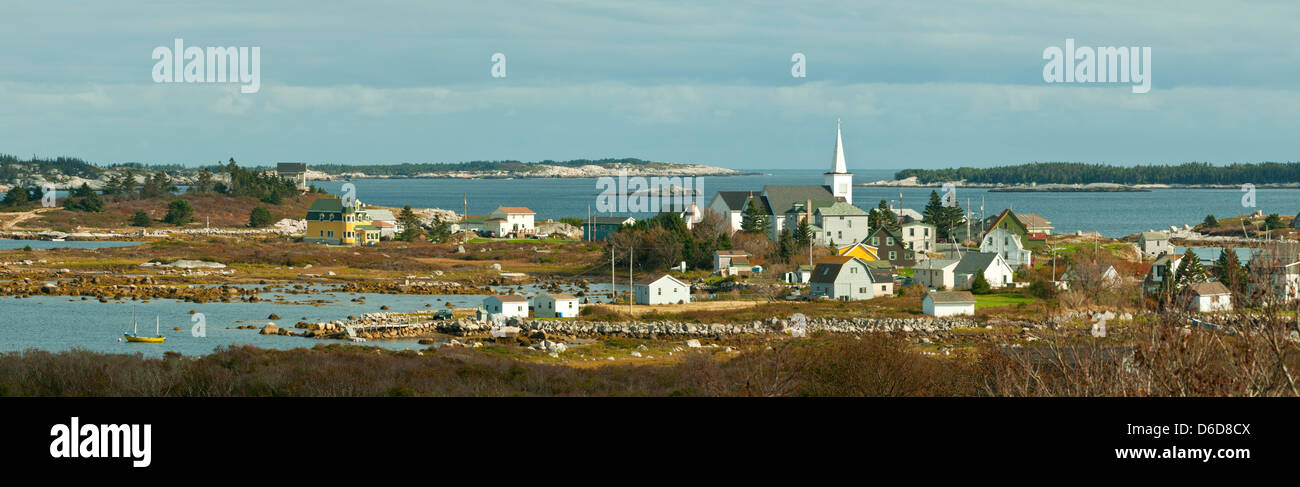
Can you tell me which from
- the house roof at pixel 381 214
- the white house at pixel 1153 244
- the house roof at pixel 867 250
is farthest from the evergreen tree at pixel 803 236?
the house roof at pixel 381 214

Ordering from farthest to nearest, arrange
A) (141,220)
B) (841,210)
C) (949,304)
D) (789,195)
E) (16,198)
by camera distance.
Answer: (16,198)
(141,220)
(789,195)
(841,210)
(949,304)

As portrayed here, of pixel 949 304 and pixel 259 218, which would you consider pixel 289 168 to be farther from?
pixel 949 304

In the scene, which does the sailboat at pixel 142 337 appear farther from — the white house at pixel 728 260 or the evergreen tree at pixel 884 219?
the evergreen tree at pixel 884 219

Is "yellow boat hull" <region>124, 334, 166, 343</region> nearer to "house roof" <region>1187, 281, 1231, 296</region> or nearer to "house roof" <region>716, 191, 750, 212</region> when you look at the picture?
"house roof" <region>1187, 281, 1231, 296</region>

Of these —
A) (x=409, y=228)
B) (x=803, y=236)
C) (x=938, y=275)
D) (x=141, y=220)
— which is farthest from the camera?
(x=141, y=220)

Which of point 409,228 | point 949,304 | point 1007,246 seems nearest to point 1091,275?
point 949,304

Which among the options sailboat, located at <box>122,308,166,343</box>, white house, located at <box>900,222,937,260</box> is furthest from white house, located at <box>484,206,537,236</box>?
sailboat, located at <box>122,308,166,343</box>

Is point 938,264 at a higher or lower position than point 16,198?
lower
